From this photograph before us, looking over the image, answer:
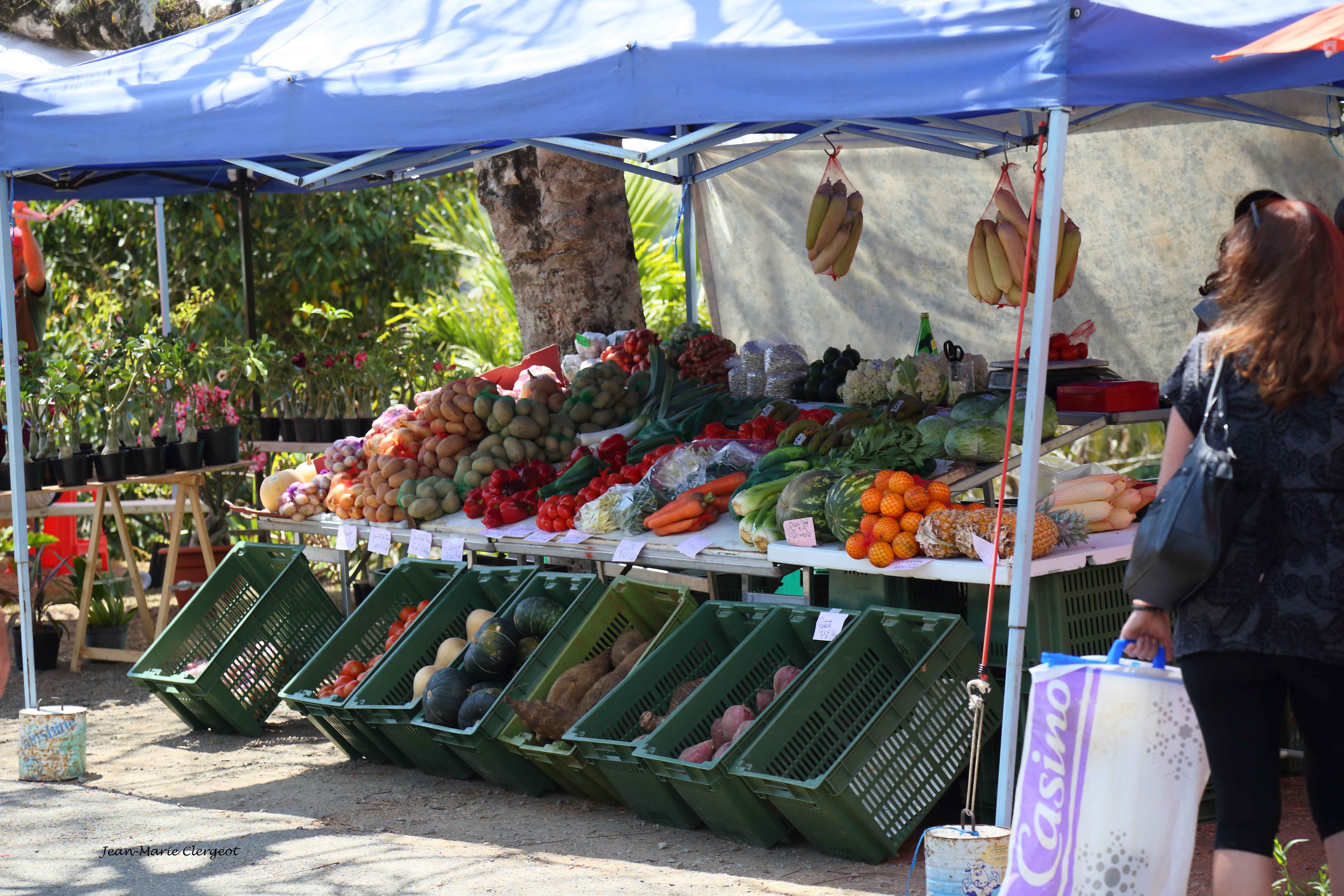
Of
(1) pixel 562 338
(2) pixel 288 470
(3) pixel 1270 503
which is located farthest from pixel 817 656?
(1) pixel 562 338

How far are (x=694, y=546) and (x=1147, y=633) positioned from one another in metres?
2.32

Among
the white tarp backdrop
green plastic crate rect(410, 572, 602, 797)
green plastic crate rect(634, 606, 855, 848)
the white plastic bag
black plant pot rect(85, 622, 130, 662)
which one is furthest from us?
black plant pot rect(85, 622, 130, 662)

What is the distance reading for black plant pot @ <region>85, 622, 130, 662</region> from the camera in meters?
7.58

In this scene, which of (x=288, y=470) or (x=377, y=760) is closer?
(x=377, y=760)

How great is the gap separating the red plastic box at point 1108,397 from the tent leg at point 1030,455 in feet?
5.23

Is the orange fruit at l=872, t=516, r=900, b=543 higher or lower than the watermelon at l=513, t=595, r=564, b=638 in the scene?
higher

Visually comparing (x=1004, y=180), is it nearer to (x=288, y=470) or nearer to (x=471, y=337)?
(x=288, y=470)

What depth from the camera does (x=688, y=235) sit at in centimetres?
850

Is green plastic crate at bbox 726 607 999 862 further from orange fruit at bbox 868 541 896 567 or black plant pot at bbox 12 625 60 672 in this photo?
black plant pot at bbox 12 625 60 672

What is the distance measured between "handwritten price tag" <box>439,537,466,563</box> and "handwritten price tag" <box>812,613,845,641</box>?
1.75 metres

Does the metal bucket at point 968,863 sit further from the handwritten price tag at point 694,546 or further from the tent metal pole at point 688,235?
the tent metal pole at point 688,235

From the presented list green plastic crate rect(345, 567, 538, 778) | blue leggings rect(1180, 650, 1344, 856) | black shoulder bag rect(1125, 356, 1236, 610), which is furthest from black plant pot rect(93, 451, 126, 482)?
blue leggings rect(1180, 650, 1344, 856)

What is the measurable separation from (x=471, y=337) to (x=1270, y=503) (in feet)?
27.7

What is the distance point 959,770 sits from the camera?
4117mm
